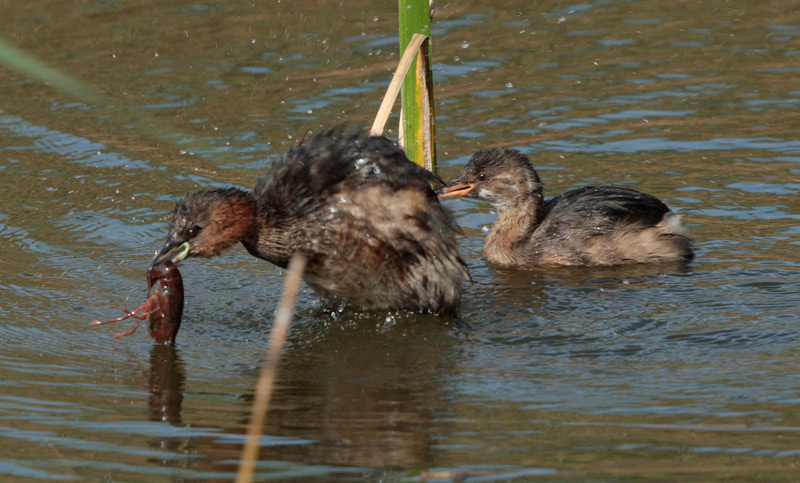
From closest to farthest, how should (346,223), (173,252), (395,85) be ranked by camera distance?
(173,252)
(346,223)
(395,85)

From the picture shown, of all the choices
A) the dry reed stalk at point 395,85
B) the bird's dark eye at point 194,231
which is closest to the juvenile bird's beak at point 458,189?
the dry reed stalk at point 395,85

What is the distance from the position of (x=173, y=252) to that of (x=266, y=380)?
2.47 metres

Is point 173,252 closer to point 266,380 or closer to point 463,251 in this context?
point 266,380

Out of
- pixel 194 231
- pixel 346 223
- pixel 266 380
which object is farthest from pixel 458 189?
pixel 266 380

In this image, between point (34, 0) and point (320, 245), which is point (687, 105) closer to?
point (320, 245)

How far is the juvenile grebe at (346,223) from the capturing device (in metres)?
6.25

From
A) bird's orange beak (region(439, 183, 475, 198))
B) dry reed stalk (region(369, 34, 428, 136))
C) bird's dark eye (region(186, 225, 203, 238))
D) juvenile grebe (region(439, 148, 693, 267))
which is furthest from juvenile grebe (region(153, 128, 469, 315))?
bird's orange beak (region(439, 183, 475, 198))

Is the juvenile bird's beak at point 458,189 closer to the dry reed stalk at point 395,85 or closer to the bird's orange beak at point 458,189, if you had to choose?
the bird's orange beak at point 458,189

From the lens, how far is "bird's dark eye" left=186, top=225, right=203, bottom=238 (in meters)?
6.18

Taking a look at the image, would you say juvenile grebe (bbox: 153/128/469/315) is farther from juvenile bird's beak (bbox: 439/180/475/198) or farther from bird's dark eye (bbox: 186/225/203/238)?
juvenile bird's beak (bbox: 439/180/475/198)

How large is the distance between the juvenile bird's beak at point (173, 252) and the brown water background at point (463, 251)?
49 centimetres

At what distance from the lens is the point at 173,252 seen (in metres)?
6.14

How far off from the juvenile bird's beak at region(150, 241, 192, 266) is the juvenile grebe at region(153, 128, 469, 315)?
3 centimetres

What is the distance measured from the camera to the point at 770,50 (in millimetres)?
10703
